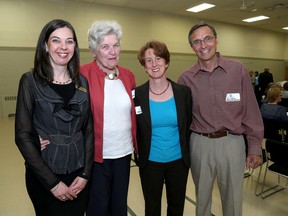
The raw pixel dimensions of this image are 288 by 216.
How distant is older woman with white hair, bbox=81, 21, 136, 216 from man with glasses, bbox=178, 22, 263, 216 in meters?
0.57

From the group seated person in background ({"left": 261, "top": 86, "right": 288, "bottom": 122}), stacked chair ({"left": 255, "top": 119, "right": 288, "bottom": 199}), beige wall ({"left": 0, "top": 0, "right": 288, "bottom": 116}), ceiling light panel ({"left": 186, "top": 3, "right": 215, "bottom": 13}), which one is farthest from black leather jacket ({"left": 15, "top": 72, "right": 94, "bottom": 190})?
ceiling light panel ({"left": 186, "top": 3, "right": 215, "bottom": 13})

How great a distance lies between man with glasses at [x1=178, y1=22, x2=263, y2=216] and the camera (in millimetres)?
1898

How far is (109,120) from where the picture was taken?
1.66 meters

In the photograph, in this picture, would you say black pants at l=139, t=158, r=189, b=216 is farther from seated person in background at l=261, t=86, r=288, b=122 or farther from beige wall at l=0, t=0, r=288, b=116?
beige wall at l=0, t=0, r=288, b=116

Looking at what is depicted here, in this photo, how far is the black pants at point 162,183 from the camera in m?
1.84

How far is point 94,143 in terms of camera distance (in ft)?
5.30

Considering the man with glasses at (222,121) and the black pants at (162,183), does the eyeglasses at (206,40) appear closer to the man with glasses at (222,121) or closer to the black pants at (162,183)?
the man with glasses at (222,121)

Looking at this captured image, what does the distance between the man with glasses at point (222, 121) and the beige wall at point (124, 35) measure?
7906 mm

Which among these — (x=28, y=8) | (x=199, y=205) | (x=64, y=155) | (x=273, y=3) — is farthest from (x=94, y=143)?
(x=273, y=3)

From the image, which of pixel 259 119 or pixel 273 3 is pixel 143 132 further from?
pixel 273 3

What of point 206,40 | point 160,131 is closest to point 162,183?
point 160,131

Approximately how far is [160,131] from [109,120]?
41 centimetres

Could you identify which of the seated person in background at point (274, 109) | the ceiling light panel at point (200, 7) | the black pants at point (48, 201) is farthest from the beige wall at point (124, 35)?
the black pants at point (48, 201)

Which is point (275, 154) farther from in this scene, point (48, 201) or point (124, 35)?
point (124, 35)
